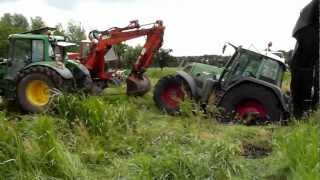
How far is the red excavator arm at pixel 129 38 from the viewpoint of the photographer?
591 inches

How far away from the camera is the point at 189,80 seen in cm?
1270

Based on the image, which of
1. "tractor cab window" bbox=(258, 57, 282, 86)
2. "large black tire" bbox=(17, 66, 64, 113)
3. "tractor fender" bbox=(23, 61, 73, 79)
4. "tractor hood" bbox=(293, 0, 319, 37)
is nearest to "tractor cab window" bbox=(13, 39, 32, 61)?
"tractor fender" bbox=(23, 61, 73, 79)

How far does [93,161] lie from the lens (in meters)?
6.59

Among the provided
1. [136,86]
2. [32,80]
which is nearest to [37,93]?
[32,80]

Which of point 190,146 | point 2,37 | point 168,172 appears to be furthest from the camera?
point 2,37

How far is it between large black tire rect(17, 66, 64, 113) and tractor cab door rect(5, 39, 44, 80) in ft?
2.17

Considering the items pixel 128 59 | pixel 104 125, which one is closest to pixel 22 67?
pixel 104 125

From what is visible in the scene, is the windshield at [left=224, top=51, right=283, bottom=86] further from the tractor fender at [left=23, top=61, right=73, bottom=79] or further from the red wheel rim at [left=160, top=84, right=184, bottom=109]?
the tractor fender at [left=23, top=61, right=73, bottom=79]

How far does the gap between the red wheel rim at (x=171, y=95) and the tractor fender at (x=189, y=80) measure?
27 cm

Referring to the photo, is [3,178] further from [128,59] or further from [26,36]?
[128,59]

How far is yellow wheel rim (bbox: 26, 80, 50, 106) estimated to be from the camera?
41.1ft

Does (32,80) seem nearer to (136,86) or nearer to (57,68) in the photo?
(57,68)

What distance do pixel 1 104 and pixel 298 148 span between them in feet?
27.3

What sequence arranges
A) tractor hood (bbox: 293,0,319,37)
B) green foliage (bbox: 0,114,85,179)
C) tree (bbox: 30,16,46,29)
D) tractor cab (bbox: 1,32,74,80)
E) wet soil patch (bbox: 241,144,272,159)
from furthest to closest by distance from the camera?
1. tree (bbox: 30,16,46,29)
2. tractor cab (bbox: 1,32,74,80)
3. wet soil patch (bbox: 241,144,272,159)
4. tractor hood (bbox: 293,0,319,37)
5. green foliage (bbox: 0,114,85,179)
